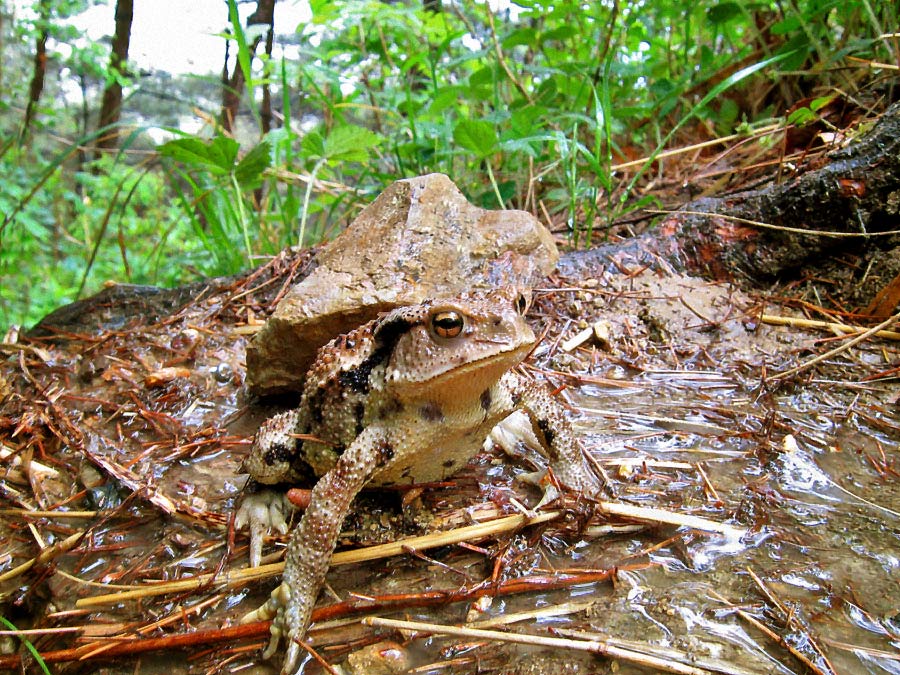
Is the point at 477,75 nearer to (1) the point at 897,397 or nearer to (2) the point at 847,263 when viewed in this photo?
(2) the point at 847,263

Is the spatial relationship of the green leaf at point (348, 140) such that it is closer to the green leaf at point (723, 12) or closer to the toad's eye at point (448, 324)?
the toad's eye at point (448, 324)

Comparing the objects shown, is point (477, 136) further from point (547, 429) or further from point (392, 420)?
point (392, 420)

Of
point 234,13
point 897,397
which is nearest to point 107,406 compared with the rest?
point 234,13

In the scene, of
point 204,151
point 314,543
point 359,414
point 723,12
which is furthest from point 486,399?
point 723,12

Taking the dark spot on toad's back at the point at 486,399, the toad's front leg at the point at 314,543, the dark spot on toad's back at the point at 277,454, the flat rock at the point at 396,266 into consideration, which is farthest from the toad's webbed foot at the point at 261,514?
the dark spot on toad's back at the point at 486,399

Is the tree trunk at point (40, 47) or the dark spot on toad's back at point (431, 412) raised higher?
the tree trunk at point (40, 47)

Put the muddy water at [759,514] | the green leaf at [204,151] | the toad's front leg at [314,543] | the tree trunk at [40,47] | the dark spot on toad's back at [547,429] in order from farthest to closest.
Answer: the tree trunk at [40,47] < the green leaf at [204,151] < the dark spot on toad's back at [547,429] < the toad's front leg at [314,543] < the muddy water at [759,514]

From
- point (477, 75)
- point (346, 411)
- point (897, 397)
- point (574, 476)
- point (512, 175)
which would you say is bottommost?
point (897, 397)
